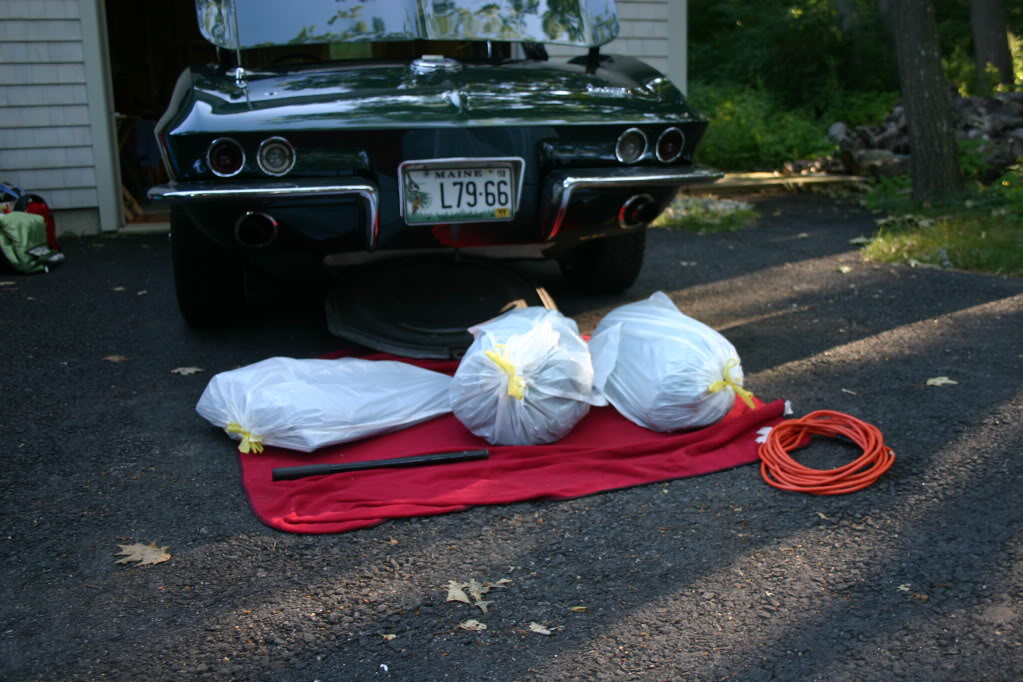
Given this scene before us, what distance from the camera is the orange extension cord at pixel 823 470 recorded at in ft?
9.78

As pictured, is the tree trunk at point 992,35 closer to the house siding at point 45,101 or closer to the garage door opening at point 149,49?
the garage door opening at point 149,49

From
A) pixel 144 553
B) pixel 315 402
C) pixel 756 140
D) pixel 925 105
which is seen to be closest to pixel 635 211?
pixel 315 402

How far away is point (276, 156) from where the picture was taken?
371 cm

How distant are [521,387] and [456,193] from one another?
101 cm

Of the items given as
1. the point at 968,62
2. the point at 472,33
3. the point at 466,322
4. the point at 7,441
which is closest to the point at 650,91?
the point at 472,33

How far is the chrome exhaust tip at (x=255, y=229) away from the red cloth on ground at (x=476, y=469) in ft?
2.99

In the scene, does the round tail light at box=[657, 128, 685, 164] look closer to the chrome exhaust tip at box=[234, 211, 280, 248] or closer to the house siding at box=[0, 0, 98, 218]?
the chrome exhaust tip at box=[234, 211, 280, 248]

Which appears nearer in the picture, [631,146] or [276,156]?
[276,156]

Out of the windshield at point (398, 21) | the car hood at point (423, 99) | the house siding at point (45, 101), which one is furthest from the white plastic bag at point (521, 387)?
the house siding at point (45, 101)

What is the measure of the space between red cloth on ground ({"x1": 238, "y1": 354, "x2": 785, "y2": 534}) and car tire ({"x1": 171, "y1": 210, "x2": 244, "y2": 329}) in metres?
1.41

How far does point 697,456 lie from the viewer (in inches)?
128

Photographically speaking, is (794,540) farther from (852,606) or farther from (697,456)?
(697,456)

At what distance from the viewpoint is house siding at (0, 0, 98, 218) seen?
7656 millimetres

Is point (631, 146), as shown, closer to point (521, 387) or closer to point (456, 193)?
point (456, 193)
